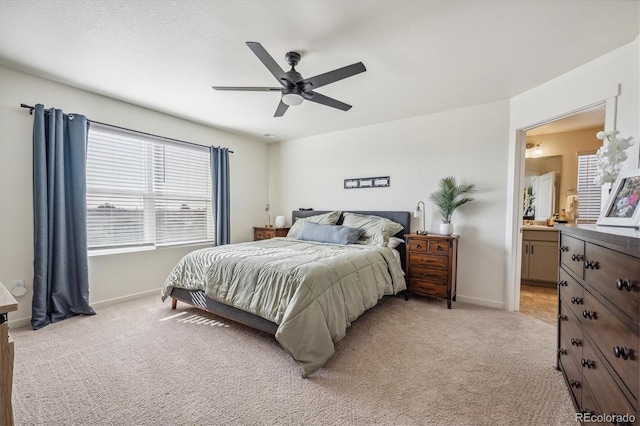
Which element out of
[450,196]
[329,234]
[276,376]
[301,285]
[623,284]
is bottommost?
[276,376]

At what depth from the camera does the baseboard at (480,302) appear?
318cm

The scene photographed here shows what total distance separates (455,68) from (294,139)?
3067mm

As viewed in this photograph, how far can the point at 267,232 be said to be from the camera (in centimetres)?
468

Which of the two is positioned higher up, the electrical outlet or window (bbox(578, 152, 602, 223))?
window (bbox(578, 152, 602, 223))

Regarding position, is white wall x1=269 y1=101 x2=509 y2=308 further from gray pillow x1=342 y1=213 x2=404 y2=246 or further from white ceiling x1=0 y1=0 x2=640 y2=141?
white ceiling x1=0 y1=0 x2=640 y2=141

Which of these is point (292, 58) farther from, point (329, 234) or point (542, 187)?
point (542, 187)

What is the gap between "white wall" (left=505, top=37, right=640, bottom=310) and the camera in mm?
1948

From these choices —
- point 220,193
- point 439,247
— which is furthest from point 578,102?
point 220,193

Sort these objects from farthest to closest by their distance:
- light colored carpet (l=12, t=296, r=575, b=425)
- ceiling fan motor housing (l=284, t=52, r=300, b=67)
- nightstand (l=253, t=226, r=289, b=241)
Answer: nightstand (l=253, t=226, r=289, b=241), ceiling fan motor housing (l=284, t=52, r=300, b=67), light colored carpet (l=12, t=296, r=575, b=425)

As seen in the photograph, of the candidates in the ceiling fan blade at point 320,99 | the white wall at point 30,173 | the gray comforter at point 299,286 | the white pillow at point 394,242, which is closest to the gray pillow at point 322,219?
the white pillow at point 394,242

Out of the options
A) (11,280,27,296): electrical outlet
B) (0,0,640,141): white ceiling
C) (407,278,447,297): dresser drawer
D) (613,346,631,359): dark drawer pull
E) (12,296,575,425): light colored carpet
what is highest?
(0,0,640,141): white ceiling

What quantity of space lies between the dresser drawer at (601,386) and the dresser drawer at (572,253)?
37cm

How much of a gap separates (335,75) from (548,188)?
4.27 meters

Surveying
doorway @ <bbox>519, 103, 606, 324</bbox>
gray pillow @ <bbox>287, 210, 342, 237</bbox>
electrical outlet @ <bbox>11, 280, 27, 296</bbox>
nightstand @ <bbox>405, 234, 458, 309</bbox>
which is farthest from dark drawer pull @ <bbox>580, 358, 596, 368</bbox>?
electrical outlet @ <bbox>11, 280, 27, 296</bbox>
